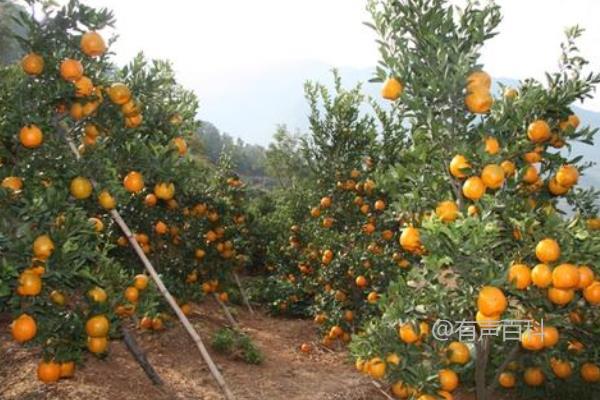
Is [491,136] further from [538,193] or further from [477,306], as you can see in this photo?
[477,306]

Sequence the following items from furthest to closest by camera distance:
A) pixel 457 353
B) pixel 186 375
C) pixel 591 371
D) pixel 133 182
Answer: pixel 186 375 → pixel 591 371 → pixel 133 182 → pixel 457 353

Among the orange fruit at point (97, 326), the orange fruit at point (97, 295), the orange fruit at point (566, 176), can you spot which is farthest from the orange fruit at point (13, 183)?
the orange fruit at point (566, 176)

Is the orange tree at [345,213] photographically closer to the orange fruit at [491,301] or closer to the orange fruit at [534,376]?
the orange fruit at [534,376]

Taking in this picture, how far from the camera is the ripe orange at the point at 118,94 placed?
3705 millimetres

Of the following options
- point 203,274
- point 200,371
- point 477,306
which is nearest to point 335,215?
point 203,274

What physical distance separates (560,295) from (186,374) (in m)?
4.51

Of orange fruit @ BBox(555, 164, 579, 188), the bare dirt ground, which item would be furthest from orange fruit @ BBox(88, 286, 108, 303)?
orange fruit @ BBox(555, 164, 579, 188)

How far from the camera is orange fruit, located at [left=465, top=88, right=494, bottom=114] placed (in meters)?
3.23

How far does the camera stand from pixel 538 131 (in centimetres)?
328

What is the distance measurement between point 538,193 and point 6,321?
20.8 feet

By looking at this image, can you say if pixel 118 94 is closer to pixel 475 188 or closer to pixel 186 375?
pixel 475 188

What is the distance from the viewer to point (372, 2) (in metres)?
3.57

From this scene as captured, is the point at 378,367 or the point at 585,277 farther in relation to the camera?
the point at 378,367

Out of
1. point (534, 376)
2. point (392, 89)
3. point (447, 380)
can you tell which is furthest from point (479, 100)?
point (534, 376)
